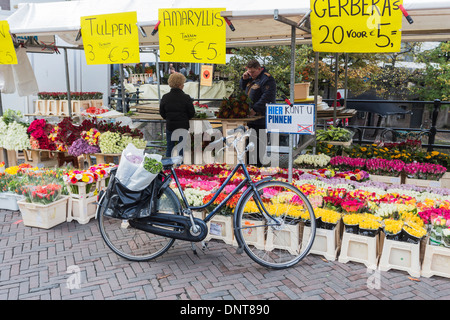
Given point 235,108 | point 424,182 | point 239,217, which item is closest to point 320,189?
point 239,217

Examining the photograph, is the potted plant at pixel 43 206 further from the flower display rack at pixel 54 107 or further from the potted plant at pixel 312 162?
the flower display rack at pixel 54 107

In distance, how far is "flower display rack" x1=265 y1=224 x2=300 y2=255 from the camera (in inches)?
153

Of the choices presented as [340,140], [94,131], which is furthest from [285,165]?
[94,131]

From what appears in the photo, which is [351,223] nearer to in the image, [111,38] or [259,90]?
[111,38]

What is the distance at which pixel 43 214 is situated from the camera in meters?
4.61

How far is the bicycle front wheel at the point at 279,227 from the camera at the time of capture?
12.2ft

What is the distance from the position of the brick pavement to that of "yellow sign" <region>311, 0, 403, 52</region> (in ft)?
6.70

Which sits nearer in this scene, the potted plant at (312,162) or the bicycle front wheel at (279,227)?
the bicycle front wheel at (279,227)

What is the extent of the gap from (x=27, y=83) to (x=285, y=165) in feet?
15.9

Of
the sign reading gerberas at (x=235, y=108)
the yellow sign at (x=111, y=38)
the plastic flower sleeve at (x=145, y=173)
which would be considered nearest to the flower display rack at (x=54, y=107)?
the sign reading gerberas at (x=235, y=108)

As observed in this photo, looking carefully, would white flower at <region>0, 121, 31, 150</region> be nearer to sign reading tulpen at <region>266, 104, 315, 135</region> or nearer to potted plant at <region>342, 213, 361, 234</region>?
sign reading tulpen at <region>266, 104, 315, 135</region>

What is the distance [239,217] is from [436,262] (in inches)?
68.9

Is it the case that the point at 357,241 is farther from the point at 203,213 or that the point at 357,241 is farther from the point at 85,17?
the point at 85,17

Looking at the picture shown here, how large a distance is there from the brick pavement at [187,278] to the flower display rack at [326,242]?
0.10 m
